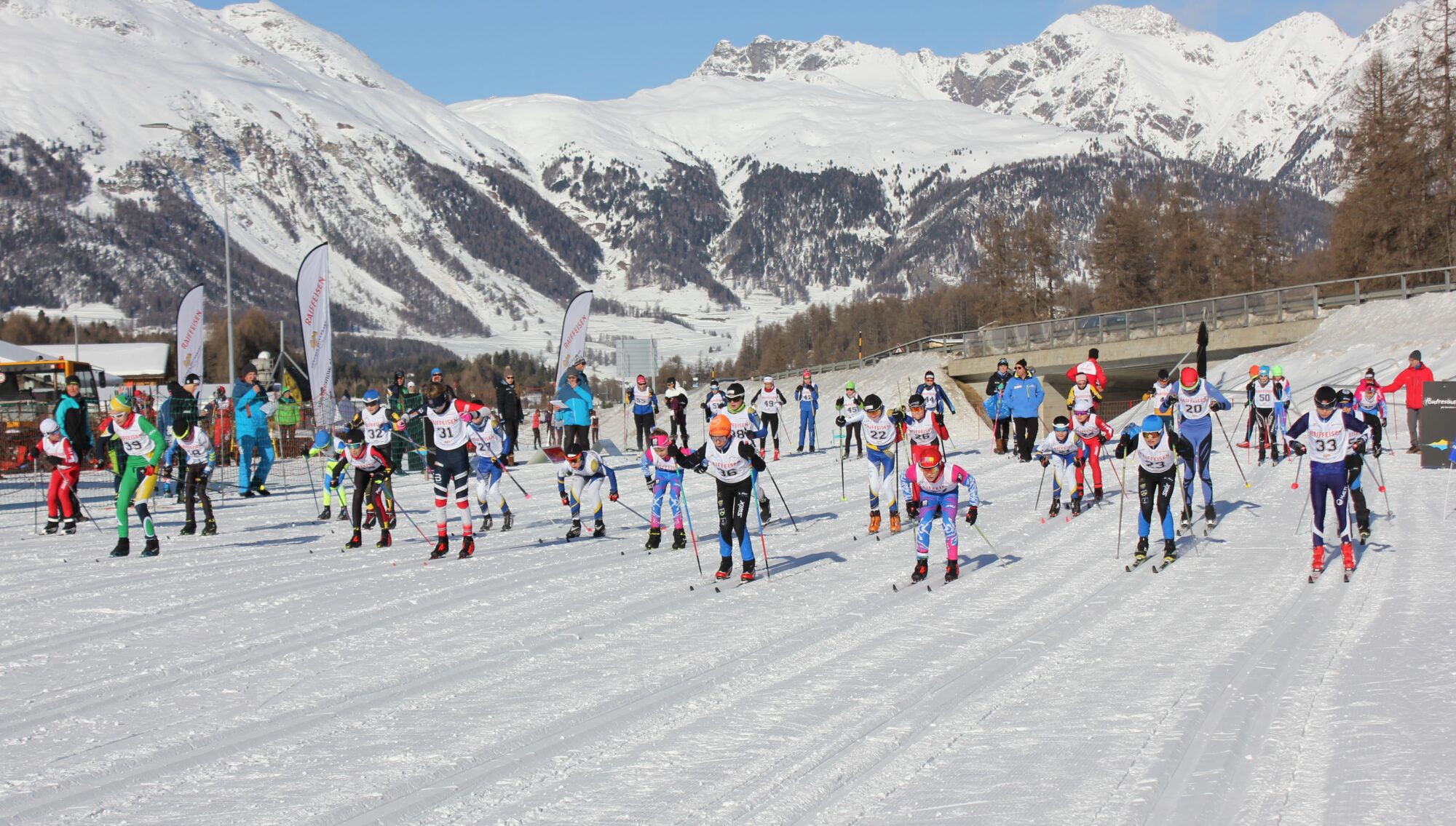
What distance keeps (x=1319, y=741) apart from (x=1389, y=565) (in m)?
6.75

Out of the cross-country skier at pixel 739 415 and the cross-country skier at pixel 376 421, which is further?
the cross-country skier at pixel 376 421

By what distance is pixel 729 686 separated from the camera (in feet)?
27.9

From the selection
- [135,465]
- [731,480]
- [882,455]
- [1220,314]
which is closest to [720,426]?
[731,480]

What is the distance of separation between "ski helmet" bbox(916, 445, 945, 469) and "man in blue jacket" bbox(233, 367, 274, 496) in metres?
12.6

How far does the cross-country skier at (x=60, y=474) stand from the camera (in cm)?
1642

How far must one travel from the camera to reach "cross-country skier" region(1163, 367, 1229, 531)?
15.4 meters

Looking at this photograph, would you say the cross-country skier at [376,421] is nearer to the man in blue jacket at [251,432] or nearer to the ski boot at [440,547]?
the ski boot at [440,547]

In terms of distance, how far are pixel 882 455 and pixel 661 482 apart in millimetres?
3209

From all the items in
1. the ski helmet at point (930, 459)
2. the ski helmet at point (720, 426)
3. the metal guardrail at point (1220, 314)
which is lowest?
the ski helmet at point (930, 459)

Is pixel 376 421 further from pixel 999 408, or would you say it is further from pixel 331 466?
pixel 999 408

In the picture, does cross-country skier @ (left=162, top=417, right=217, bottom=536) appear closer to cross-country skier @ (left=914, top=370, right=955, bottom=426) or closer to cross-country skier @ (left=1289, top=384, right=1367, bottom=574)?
cross-country skier @ (left=914, top=370, right=955, bottom=426)

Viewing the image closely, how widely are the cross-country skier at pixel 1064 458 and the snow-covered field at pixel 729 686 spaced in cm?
222

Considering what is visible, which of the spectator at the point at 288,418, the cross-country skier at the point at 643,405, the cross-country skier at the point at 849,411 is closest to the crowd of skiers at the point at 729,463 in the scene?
the cross-country skier at the point at 849,411

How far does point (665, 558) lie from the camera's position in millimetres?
14109
